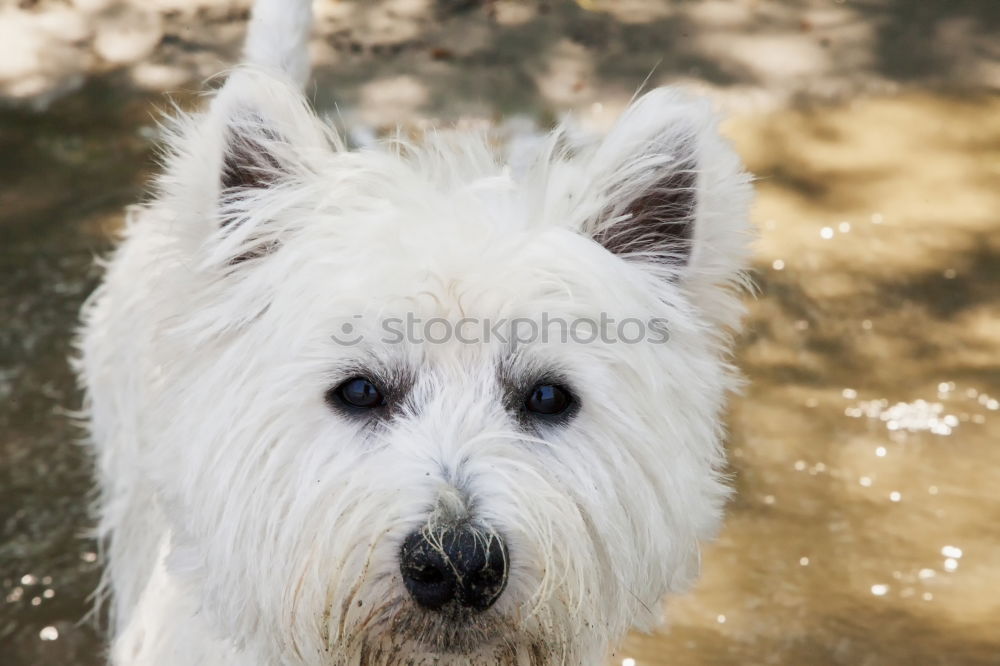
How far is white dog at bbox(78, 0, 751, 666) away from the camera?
181 centimetres

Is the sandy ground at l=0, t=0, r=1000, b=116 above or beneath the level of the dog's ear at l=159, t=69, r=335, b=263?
beneath

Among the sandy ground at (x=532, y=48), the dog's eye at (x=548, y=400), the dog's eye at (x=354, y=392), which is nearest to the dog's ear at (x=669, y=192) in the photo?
the dog's eye at (x=548, y=400)

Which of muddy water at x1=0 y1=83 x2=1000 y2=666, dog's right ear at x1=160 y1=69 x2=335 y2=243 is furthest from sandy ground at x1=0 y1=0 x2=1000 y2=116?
dog's right ear at x1=160 y1=69 x2=335 y2=243

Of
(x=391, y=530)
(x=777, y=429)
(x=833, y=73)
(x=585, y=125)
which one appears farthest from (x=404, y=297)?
(x=833, y=73)

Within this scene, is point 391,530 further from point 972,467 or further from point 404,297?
point 972,467

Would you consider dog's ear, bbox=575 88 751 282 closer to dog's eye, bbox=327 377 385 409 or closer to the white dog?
the white dog

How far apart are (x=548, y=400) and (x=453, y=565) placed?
43cm

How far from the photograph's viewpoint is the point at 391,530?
1.74 meters

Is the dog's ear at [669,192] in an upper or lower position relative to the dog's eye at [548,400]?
upper

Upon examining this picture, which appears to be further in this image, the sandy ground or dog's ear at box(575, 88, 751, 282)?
the sandy ground

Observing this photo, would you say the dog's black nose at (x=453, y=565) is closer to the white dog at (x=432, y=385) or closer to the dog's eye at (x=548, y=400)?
the white dog at (x=432, y=385)

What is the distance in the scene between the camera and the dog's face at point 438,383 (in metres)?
1.81

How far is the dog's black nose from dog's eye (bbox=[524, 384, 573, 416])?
13.6 inches

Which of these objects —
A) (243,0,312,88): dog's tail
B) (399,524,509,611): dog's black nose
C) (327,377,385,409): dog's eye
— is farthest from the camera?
(243,0,312,88): dog's tail
